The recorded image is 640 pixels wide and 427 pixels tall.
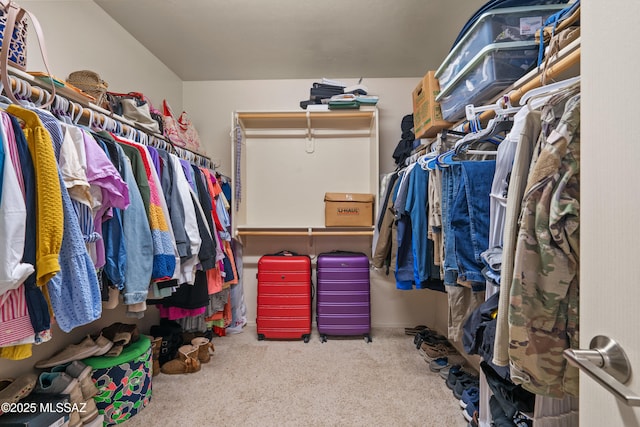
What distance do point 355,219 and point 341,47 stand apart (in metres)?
1.42

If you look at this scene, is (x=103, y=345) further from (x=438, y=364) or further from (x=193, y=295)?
(x=438, y=364)

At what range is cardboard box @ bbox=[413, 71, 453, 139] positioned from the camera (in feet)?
5.75

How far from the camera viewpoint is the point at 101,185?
1048 mm

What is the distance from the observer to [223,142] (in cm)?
281

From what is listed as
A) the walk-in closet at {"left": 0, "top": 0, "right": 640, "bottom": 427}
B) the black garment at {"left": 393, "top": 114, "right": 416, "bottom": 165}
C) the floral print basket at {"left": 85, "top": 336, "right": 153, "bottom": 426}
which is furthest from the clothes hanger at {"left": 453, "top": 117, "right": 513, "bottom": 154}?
the floral print basket at {"left": 85, "top": 336, "right": 153, "bottom": 426}

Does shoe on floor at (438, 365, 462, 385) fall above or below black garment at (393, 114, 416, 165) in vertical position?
below

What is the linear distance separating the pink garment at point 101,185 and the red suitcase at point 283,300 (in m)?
1.40

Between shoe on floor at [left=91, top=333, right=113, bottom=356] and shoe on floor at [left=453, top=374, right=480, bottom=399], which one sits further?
shoe on floor at [left=453, top=374, right=480, bottom=399]

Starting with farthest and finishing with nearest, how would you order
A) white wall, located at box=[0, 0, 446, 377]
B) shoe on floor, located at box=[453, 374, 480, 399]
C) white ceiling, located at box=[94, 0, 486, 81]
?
1. white wall, located at box=[0, 0, 446, 377]
2. white ceiling, located at box=[94, 0, 486, 81]
3. shoe on floor, located at box=[453, 374, 480, 399]

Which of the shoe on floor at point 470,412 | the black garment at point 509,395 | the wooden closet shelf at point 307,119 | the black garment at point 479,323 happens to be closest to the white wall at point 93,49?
the wooden closet shelf at point 307,119

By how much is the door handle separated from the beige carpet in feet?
4.42

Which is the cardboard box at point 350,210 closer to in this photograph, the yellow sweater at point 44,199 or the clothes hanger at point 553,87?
the clothes hanger at point 553,87

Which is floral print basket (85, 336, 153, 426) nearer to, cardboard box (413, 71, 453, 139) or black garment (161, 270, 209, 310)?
black garment (161, 270, 209, 310)

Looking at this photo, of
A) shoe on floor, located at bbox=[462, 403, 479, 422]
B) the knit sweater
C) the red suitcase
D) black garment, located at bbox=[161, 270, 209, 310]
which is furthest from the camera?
the red suitcase
